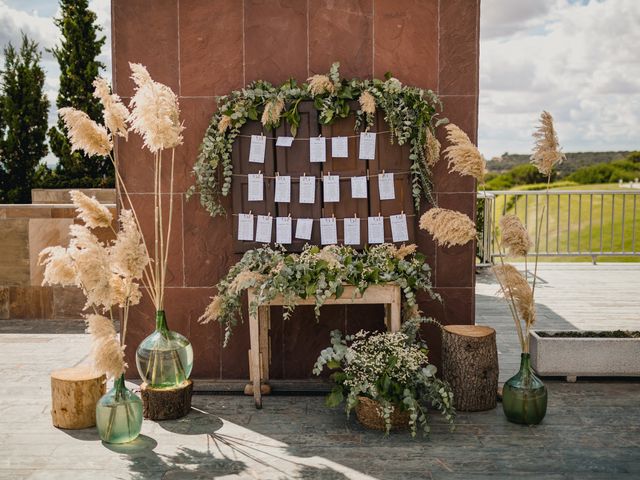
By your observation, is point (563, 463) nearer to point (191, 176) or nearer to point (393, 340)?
point (393, 340)

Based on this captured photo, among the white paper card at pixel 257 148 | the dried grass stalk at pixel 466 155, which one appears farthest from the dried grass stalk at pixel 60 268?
the dried grass stalk at pixel 466 155

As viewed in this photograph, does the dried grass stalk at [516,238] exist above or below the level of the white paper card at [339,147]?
below

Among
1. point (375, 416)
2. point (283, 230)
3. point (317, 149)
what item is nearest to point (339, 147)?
point (317, 149)

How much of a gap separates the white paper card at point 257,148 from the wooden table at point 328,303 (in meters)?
0.93

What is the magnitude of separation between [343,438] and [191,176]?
2127 millimetres

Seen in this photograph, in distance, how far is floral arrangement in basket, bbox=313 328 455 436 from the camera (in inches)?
160

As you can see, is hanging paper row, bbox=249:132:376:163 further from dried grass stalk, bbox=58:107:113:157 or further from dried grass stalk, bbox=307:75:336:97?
dried grass stalk, bbox=58:107:113:157

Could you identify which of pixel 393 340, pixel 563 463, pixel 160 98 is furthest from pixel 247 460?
pixel 160 98

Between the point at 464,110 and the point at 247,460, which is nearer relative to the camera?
the point at 247,460

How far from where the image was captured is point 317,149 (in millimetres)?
4785

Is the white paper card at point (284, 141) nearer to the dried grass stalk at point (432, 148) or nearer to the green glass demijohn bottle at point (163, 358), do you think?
the dried grass stalk at point (432, 148)

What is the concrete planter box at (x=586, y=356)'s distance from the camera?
4.93m

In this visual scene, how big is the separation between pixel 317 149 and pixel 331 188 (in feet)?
0.90

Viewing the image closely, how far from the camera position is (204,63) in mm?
4984
